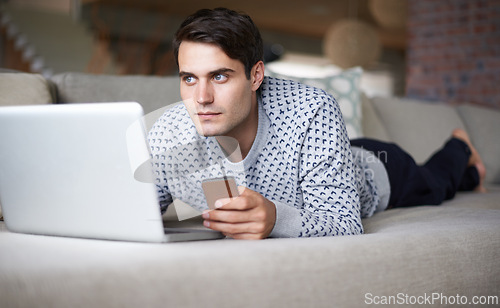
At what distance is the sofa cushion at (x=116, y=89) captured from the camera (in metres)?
1.83

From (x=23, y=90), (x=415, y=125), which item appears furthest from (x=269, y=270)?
(x=415, y=125)

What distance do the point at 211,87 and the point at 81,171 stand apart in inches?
17.2

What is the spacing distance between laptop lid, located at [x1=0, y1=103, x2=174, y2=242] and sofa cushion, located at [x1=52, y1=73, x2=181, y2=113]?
89cm

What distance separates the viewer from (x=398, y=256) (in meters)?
0.97

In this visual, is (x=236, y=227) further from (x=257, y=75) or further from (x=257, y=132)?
(x=257, y=75)

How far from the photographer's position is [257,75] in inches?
54.1

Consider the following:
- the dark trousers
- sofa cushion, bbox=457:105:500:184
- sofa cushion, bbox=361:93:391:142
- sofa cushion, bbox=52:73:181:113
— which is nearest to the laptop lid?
sofa cushion, bbox=52:73:181:113

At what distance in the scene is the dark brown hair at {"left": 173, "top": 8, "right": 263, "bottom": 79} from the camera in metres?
1.22

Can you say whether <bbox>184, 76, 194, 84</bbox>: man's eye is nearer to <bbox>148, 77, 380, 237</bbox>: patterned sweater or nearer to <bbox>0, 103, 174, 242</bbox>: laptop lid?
<bbox>148, 77, 380, 237</bbox>: patterned sweater

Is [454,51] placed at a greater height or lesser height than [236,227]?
greater

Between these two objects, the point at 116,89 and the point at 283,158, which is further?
the point at 116,89

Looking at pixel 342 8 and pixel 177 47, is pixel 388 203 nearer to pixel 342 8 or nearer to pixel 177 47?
pixel 177 47

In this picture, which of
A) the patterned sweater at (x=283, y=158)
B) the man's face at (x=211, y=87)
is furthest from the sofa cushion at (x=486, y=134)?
the man's face at (x=211, y=87)

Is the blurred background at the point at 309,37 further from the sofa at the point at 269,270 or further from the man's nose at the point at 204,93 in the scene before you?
the sofa at the point at 269,270
